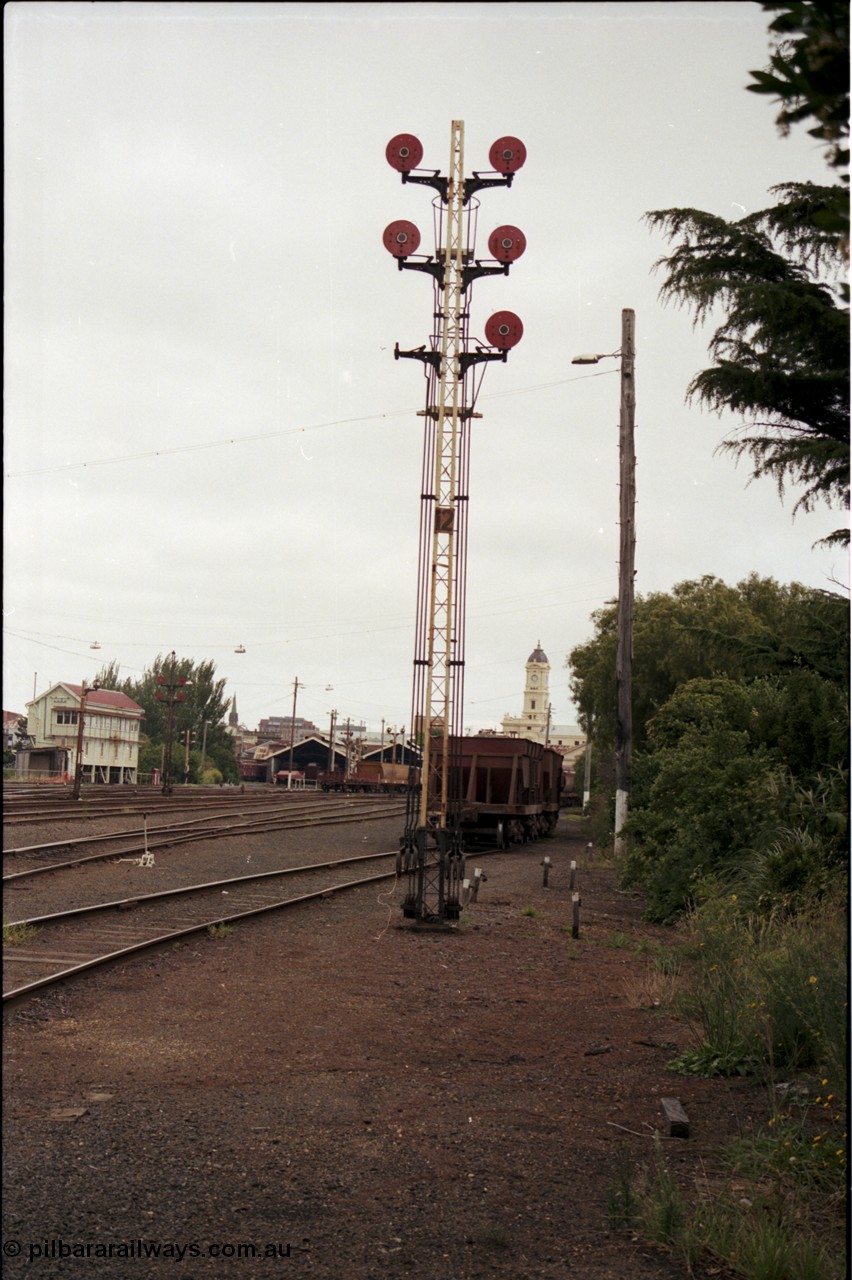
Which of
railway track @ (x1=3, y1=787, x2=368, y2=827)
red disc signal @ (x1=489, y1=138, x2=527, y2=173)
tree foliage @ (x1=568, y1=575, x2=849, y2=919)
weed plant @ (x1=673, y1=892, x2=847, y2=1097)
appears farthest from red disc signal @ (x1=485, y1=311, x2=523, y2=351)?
railway track @ (x1=3, y1=787, x2=368, y2=827)

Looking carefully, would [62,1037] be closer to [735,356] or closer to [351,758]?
[735,356]

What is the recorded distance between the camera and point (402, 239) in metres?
14.5

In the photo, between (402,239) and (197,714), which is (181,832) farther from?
(197,714)

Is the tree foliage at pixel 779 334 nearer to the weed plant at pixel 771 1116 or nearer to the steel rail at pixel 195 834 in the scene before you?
the weed plant at pixel 771 1116

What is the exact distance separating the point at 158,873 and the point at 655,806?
27.9 ft

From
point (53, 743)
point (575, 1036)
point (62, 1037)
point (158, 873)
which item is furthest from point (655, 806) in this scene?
point (53, 743)

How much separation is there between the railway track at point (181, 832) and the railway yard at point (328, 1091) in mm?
3760

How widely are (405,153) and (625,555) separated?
390 inches

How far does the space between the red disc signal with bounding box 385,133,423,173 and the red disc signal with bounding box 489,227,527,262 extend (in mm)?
1405

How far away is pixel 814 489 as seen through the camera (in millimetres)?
10586

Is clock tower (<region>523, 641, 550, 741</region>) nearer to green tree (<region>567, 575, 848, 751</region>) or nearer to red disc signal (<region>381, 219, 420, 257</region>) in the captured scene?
green tree (<region>567, 575, 848, 751</region>)

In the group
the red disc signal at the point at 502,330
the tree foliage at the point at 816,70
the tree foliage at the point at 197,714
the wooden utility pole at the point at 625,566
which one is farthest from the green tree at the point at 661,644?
the tree foliage at the point at 197,714

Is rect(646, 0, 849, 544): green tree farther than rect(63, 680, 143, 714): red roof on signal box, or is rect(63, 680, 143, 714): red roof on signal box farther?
rect(63, 680, 143, 714): red roof on signal box

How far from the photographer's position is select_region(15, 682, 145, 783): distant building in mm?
69312
